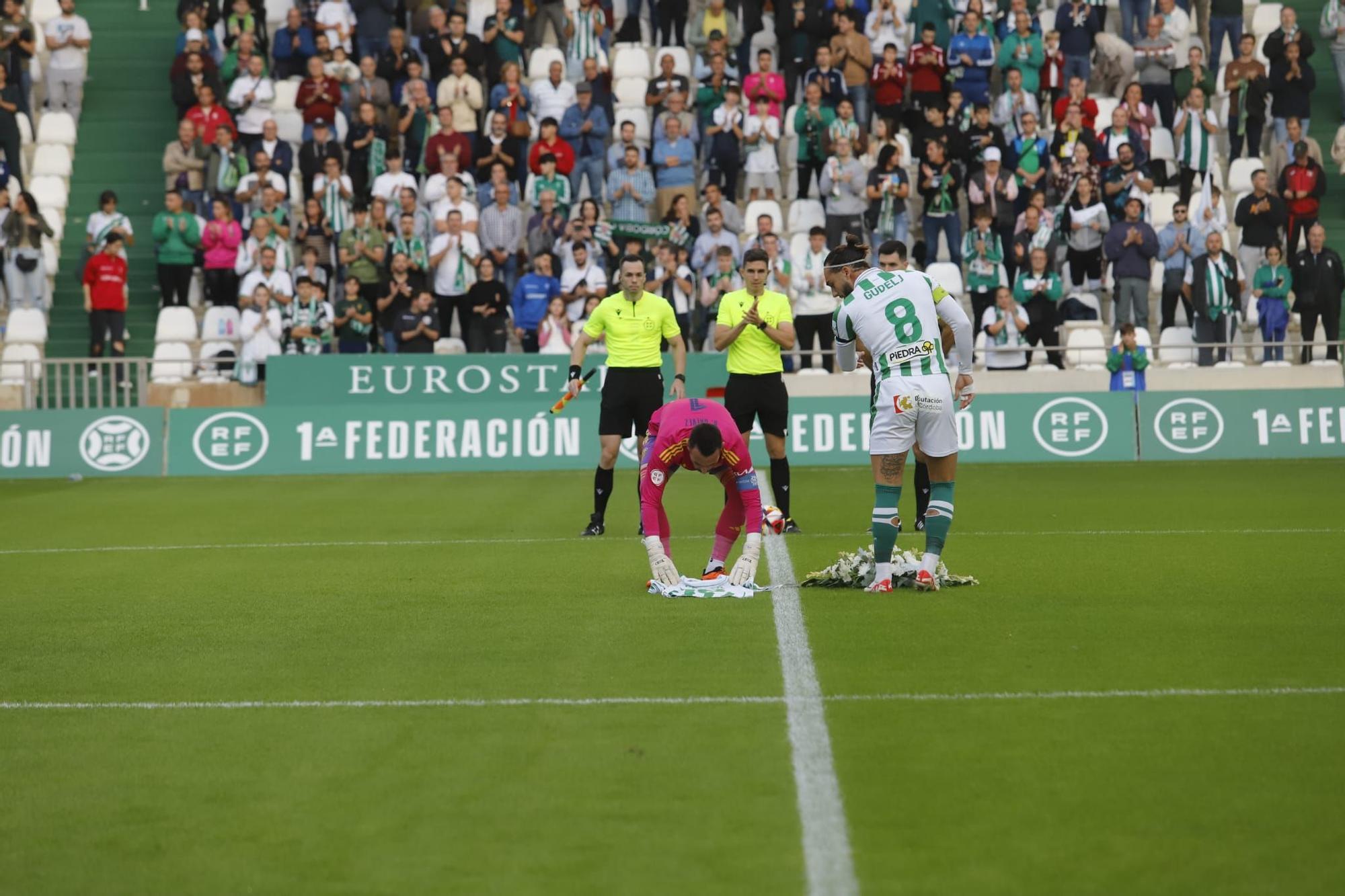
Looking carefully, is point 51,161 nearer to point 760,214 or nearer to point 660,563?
point 760,214

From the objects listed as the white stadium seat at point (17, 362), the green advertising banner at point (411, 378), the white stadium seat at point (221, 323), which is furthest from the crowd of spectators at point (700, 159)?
the white stadium seat at point (17, 362)

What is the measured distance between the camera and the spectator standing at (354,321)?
975 inches

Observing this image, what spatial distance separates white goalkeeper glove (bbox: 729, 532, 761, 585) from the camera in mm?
10625

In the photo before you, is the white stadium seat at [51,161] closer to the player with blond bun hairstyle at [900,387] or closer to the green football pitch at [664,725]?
the green football pitch at [664,725]

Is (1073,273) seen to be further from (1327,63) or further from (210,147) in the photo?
(210,147)

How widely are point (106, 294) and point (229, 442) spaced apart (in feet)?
12.7

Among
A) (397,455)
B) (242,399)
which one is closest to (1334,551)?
(397,455)

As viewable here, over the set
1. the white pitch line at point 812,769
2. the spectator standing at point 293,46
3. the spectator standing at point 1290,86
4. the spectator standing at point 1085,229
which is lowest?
the white pitch line at point 812,769

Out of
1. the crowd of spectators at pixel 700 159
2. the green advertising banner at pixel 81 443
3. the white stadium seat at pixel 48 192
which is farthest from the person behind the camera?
the white stadium seat at pixel 48 192

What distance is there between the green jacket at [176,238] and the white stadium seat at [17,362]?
2.33m

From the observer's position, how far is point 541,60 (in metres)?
28.8

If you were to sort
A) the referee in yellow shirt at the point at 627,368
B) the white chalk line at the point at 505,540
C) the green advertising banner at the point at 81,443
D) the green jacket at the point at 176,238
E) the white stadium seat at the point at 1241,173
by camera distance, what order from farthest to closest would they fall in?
the white stadium seat at the point at 1241,173 → the green jacket at the point at 176,238 → the green advertising banner at the point at 81,443 → the referee in yellow shirt at the point at 627,368 → the white chalk line at the point at 505,540

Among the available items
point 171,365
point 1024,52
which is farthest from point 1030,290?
point 171,365

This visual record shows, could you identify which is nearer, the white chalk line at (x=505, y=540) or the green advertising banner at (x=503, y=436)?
the white chalk line at (x=505, y=540)
